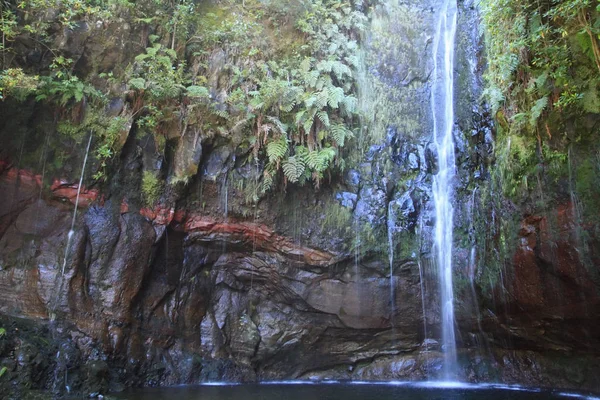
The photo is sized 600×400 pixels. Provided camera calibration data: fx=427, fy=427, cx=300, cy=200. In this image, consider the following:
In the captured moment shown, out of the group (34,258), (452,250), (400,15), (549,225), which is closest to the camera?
(549,225)

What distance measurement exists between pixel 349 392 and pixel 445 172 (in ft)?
20.1

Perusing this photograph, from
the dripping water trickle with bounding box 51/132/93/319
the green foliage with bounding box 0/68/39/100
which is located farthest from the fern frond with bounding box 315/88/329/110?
the green foliage with bounding box 0/68/39/100

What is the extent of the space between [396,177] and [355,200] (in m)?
1.32

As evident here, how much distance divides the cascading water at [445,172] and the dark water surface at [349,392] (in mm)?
1356

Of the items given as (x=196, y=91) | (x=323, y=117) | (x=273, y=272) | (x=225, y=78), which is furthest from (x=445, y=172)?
(x=196, y=91)

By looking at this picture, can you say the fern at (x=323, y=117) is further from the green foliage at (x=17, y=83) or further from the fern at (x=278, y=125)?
the green foliage at (x=17, y=83)

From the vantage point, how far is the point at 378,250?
11.3 metres

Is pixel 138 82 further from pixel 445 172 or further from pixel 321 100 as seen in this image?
pixel 445 172

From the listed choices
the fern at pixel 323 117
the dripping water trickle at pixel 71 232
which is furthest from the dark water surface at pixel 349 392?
the fern at pixel 323 117

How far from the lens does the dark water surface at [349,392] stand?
896 centimetres

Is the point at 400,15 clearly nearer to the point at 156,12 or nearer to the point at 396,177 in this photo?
the point at 396,177

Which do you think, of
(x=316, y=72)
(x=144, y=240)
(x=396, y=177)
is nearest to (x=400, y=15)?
(x=316, y=72)

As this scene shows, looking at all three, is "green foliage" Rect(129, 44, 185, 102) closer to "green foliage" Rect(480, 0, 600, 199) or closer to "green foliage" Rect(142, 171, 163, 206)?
"green foliage" Rect(142, 171, 163, 206)

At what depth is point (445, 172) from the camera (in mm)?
11547
